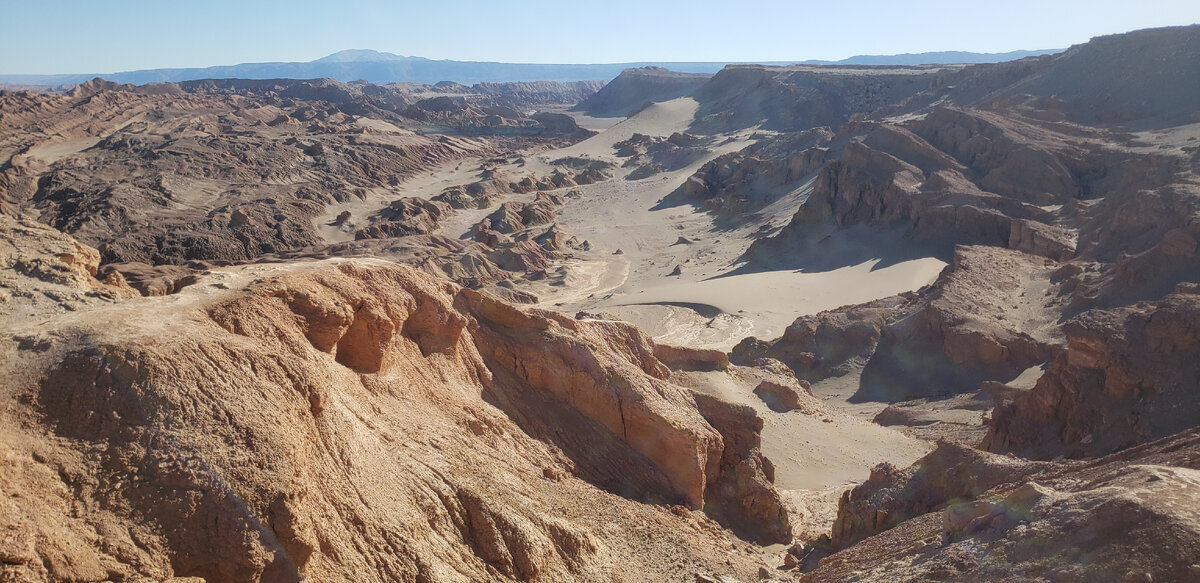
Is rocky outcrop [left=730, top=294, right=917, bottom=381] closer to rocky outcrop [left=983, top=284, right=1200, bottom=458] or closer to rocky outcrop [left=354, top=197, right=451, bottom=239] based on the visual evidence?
rocky outcrop [left=983, top=284, right=1200, bottom=458]

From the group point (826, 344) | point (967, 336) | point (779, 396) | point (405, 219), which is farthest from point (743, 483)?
point (405, 219)

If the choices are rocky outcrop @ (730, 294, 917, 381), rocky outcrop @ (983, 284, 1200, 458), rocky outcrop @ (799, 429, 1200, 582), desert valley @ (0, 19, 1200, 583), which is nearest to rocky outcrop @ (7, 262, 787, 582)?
desert valley @ (0, 19, 1200, 583)

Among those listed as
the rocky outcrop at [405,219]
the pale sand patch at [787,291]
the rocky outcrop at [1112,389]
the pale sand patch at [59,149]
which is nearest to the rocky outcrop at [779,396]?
the rocky outcrop at [1112,389]

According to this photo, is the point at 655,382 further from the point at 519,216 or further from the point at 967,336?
the point at 519,216

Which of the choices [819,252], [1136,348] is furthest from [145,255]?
[1136,348]

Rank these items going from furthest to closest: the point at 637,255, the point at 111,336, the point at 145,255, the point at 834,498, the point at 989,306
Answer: the point at 637,255 < the point at 145,255 < the point at 989,306 < the point at 834,498 < the point at 111,336

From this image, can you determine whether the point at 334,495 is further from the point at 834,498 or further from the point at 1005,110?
the point at 1005,110
